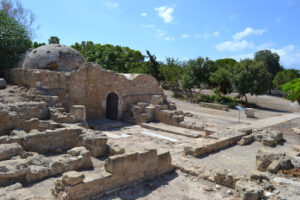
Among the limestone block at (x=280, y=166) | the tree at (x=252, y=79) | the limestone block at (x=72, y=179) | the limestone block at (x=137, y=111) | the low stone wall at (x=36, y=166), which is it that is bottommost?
the low stone wall at (x=36, y=166)

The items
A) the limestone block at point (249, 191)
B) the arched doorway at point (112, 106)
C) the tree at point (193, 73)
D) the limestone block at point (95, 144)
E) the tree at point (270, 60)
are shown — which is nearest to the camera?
the limestone block at point (249, 191)

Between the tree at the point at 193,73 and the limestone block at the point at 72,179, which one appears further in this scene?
the tree at the point at 193,73

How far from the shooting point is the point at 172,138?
1369 cm

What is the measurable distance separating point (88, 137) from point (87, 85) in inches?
273

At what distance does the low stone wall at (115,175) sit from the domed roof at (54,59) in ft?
38.5

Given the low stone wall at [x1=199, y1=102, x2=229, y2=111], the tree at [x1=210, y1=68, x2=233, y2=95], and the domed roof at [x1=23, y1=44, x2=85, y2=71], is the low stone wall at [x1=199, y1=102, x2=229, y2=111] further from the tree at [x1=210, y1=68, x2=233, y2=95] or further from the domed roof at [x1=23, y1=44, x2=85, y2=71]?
the domed roof at [x1=23, y1=44, x2=85, y2=71]

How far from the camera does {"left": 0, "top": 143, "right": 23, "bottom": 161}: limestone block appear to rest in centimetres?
814

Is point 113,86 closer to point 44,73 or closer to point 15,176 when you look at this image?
point 44,73

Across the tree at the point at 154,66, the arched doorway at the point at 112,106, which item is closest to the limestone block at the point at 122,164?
the arched doorway at the point at 112,106

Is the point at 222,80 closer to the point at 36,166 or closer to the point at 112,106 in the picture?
the point at 112,106

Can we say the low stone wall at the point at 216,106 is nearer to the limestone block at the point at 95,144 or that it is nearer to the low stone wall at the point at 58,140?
the low stone wall at the point at 58,140

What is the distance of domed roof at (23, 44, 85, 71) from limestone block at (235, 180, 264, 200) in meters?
14.6

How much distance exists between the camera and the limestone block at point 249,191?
240 inches

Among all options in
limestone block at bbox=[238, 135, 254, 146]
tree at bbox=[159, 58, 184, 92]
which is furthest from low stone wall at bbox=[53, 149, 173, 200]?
tree at bbox=[159, 58, 184, 92]
